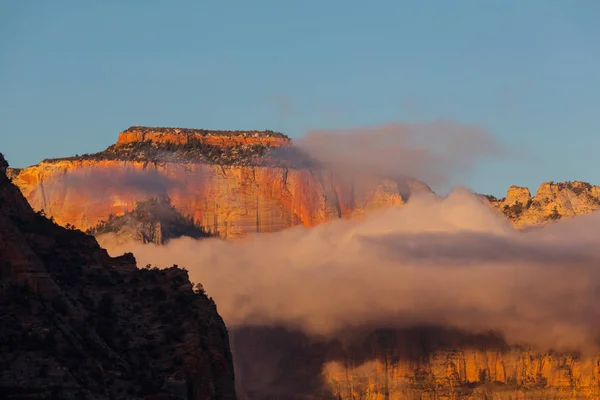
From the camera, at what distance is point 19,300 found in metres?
117

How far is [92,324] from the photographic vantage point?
126188mm

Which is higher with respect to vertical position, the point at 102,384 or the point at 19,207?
the point at 19,207

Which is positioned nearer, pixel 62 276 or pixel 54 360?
pixel 54 360

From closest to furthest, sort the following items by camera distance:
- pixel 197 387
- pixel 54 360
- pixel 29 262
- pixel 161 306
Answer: pixel 54 360 → pixel 29 262 → pixel 197 387 → pixel 161 306

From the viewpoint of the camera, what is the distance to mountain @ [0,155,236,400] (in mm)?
112438

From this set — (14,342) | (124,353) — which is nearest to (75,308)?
(124,353)

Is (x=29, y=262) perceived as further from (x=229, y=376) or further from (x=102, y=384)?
(x=229, y=376)

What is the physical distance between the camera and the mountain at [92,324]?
112438mm

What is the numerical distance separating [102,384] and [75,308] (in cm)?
926

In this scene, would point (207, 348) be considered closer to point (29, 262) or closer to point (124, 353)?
point (124, 353)

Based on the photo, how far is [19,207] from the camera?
135 m

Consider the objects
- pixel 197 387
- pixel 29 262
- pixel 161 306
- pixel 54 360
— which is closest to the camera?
pixel 54 360

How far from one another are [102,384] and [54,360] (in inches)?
191

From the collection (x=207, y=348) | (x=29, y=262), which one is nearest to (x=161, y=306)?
(x=207, y=348)
